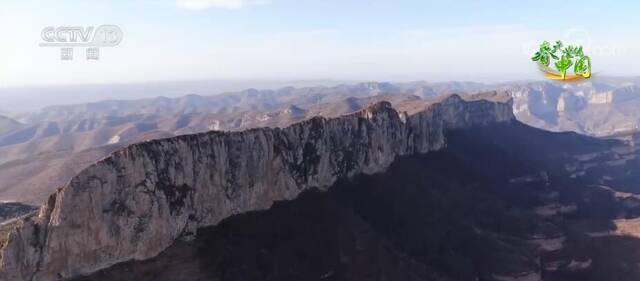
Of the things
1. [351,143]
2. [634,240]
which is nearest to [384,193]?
[351,143]

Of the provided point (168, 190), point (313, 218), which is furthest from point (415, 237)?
point (168, 190)

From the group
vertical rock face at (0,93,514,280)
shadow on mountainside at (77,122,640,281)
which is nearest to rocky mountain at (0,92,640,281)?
→ vertical rock face at (0,93,514,280)

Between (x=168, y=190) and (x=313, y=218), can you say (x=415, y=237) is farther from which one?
(x=168, y=190)

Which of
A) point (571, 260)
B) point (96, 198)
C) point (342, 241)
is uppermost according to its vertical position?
point (96, 198)

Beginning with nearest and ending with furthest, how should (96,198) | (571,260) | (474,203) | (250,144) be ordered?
(96,198)
(250,144)
(571,260)
(474,203)

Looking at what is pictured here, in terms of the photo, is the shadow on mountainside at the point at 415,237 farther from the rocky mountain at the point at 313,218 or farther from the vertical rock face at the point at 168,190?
the vertical rock face at the point at 168,190

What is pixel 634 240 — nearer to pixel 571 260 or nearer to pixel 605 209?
pixel 571 260

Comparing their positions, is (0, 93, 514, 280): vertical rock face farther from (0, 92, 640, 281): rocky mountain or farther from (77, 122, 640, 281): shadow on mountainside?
(77, 122, 640, 281): shadow on mountainside

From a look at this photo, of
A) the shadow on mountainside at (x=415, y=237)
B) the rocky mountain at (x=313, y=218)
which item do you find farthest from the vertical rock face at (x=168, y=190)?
the shadow on mountainside at (x=415, y=237)
